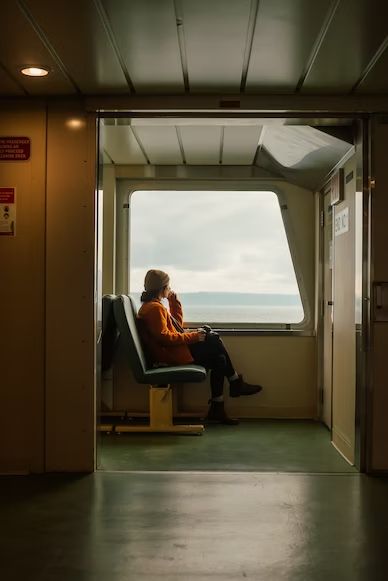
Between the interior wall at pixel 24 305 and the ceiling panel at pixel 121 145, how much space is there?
0.84 meters

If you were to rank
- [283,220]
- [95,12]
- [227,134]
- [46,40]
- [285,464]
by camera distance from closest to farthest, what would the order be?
[95,12] → [46,40] → [285,464] → [227,134] → [283,220]

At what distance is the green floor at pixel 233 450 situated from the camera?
14.7 ft

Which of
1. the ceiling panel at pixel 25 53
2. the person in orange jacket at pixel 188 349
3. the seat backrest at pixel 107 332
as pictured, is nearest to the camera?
the ceiling panel at pixel 25 53

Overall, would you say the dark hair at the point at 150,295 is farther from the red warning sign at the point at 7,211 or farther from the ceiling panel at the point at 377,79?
the ceiling panel at the point at 377,79

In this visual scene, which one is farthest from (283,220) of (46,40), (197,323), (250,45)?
(46,40)

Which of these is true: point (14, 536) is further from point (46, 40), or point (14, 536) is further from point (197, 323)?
point (197, 323)

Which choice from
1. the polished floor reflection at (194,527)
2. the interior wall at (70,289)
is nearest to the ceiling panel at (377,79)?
the interior wall at (70,289)

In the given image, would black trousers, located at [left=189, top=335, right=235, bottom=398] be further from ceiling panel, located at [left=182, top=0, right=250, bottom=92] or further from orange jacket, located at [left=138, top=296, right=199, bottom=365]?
ceiling panel, located at [left=182, top=0, right=250, bottom=92]

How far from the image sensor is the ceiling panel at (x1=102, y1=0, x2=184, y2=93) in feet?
9.66

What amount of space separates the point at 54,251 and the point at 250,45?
178 centimetres

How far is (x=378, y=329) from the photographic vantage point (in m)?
4.18

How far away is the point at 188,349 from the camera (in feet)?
19.7

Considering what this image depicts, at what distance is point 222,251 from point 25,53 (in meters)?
3.32

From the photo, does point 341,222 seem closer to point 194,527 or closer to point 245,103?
point 245,103
